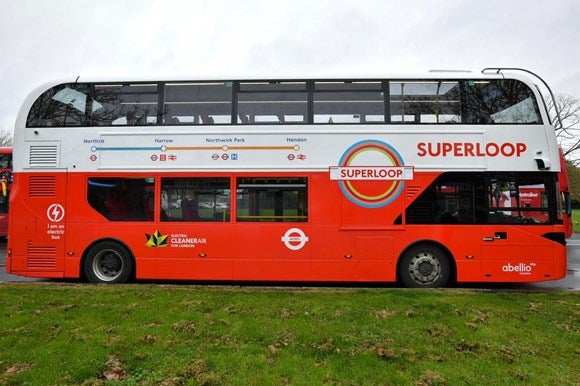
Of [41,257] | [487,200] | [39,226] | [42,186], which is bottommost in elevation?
[41,257]

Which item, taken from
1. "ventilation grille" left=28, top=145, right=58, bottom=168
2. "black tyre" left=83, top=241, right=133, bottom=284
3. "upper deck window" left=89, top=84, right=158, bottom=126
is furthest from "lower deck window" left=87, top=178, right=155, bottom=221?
"upper deck window" left=89, top=84, right=158, bottom=126

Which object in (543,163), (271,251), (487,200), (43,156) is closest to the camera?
(543,163)

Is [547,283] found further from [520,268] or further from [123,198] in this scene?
[123,198]

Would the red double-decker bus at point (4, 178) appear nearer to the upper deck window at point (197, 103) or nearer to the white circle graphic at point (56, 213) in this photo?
the white circle graphic at point (56, 213)

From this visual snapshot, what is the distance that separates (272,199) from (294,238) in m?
0.85

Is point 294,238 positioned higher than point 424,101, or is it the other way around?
point 424,101

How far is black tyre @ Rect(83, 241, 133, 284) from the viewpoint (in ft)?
26.3

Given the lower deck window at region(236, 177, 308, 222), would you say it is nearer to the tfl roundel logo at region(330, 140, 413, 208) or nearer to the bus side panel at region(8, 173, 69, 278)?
the tfl roundel logo at region(330, 140, 413, 208)

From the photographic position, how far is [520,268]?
7.52 m

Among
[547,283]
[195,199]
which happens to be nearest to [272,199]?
[195,199]

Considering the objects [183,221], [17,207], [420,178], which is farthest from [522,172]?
[17,207]

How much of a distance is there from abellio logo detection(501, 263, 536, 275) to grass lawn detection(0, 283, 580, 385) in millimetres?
989

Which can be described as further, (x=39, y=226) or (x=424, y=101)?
(x=39, y=226)

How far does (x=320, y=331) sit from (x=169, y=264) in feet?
13.7
